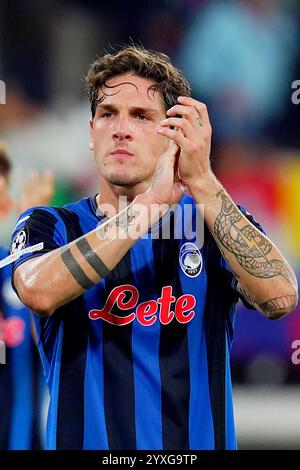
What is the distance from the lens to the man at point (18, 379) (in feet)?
12.3

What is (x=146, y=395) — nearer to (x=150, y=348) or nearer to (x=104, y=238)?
(x=150, y=348)

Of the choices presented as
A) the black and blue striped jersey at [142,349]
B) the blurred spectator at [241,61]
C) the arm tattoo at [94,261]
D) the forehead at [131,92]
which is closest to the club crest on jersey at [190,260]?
the black and blue striped jersey at [142,349]

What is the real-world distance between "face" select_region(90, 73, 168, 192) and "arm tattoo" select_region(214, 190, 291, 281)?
311 mm

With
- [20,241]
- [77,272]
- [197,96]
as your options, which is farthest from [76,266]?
[197,96]

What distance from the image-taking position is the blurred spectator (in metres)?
5.02

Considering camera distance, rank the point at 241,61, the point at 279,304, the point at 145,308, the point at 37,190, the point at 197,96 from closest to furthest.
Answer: the point at 279,304 → the point at 145,308 → the point at 37,190 → the point at 197,96 → the point at 241,61

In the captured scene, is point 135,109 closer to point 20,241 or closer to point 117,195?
point 117,195

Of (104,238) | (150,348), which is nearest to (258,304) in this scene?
(150,348)

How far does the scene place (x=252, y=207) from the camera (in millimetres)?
4934

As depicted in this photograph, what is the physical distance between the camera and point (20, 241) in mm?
2197

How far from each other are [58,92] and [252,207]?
155cm

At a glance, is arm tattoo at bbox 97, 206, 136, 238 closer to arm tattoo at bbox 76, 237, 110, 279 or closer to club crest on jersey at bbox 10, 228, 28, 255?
arm tattoo at bbox 76, 237, 110, 279

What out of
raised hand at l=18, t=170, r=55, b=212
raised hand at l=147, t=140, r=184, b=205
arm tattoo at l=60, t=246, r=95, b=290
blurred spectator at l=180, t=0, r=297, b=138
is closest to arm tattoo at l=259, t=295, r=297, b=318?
raised hand at l=147, t=140, r=184, b=205

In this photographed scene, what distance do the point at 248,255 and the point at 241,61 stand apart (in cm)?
346
